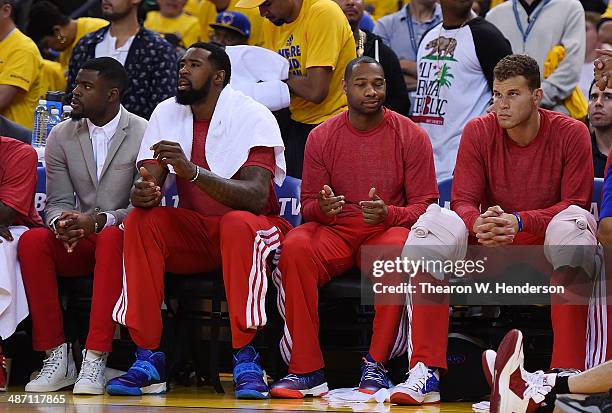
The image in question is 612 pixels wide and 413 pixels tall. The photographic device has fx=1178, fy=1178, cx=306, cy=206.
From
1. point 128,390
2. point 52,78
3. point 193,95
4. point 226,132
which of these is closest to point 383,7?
point 52,78

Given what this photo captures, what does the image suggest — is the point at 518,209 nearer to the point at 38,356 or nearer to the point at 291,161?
the point at 291,161

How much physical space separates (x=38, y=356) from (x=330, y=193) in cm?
193

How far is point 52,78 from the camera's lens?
28.9ft

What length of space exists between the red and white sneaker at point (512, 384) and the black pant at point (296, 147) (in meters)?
2.56

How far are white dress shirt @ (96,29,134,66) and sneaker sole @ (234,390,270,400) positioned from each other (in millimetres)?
3145

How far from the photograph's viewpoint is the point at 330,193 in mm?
5961

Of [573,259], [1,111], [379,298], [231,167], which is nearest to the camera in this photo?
[573,259]

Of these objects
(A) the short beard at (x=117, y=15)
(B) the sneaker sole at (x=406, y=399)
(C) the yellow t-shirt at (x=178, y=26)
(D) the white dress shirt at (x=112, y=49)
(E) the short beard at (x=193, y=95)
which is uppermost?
(C) the yellow t-shirt at (x=178, y=26)

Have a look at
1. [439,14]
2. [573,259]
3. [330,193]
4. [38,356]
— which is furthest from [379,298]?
[439,14]

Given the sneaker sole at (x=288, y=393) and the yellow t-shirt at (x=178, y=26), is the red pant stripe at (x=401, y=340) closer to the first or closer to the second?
the sneaker sole at (x=288, y=393)

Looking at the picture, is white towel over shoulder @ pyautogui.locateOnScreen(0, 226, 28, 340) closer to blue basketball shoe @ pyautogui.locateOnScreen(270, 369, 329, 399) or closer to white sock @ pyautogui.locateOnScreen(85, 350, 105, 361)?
Answer: white sock @ pyautogui.locateOnScreen(85, 350, 105, 361)

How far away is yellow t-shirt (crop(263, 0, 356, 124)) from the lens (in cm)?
714

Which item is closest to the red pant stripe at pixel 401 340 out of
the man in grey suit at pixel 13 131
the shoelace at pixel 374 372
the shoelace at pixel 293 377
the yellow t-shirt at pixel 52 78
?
the shoelace at pixel 374 372

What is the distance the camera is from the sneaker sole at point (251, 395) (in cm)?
562
